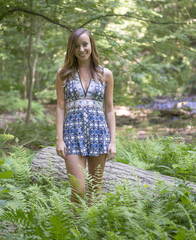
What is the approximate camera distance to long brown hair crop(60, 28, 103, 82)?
10.4ft

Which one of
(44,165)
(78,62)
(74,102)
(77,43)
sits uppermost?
(77,43)

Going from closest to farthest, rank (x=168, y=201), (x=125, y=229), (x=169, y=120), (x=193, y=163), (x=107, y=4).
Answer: (x=125, y=229)
(x=168, y=201)
(x=193, y=163)
(x=107, y=4)
(x=169, y=120)

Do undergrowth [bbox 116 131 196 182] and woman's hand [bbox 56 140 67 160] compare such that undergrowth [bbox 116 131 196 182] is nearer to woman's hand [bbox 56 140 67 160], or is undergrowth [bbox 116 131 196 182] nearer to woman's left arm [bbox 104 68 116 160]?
woman's left arm [bbox 104 68 116 160]

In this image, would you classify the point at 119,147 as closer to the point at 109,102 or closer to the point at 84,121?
the point at 109,102

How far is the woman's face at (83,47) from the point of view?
3.14m

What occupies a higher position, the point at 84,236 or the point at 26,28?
the point at 26,28

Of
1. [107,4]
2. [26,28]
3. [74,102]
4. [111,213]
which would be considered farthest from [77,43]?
[26,28]

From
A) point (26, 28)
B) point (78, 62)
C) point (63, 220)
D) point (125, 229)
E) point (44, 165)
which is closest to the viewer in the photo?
point (63, 220)

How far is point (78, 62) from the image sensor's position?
3320 millimetres

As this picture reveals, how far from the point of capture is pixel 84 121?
10.3 ft

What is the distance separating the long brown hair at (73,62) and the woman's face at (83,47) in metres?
0.04

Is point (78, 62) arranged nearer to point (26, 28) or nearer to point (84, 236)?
point (84, 236)

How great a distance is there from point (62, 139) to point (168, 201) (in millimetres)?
1362

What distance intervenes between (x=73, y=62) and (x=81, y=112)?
2.02 feet
